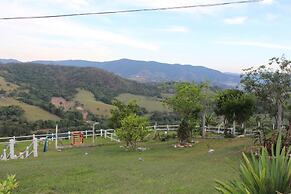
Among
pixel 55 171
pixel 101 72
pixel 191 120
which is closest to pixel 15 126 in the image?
pixel 191 120

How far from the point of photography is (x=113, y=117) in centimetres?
3130

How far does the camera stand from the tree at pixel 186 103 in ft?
85.3

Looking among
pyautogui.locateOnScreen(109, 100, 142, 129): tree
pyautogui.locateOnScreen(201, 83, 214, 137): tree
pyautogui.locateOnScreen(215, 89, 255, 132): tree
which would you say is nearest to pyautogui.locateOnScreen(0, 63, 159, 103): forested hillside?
pyautogui.locateOnScreen(109, 100, 142, 129): tree

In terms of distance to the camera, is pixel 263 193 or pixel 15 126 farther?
pixel 15 126

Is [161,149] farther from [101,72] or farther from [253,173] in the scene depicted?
[101,72]

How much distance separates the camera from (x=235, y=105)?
30109 millimetres

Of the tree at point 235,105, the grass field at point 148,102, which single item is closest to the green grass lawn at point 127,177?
the tree at point 235,105

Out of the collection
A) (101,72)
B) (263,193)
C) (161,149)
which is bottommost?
(161,149)

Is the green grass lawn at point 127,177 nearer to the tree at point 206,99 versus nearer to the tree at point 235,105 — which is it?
the tree at point 206,99

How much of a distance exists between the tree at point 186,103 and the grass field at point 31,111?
114 feet

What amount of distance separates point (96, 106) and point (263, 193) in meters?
71.3

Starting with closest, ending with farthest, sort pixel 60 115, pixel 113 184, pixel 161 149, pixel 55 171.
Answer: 1. pixel 113 184
2. pixel 55 171
3. pixel 161 149
4. pixel 60 115

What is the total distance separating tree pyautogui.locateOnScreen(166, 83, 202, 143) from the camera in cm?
2600

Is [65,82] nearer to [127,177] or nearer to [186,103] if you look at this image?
[186,103]
